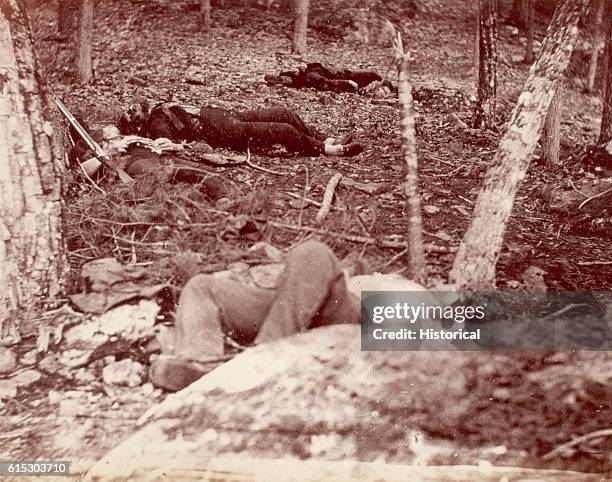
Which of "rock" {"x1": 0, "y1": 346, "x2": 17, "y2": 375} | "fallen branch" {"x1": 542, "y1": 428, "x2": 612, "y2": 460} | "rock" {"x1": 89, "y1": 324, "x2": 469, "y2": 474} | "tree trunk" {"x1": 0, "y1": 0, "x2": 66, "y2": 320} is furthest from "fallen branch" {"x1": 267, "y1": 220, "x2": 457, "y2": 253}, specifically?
"rock" {"x1": 0, "y1": 346, "x2": 17, "y2": 375}

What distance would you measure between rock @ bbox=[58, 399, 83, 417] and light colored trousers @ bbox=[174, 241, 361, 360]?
0.51m

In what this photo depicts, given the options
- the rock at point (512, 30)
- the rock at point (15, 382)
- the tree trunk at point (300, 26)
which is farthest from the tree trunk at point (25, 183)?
the rock at point (512, 30)

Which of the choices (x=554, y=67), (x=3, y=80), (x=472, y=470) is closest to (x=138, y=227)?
(x=3, y=80)

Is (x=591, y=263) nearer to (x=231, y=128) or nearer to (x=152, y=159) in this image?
(x=231, y=128)

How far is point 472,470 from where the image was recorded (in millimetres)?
2621

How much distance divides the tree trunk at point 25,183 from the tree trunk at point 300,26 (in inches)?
49.7

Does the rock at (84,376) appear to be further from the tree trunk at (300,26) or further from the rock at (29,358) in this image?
the tree trunk at (300,26)

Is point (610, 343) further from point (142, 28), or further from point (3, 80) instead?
point (3, 80)

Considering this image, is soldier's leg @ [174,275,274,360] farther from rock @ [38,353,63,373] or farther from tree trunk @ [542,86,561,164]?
tree trunk @ [542,86,561,164]

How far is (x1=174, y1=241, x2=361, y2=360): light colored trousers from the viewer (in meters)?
2.66

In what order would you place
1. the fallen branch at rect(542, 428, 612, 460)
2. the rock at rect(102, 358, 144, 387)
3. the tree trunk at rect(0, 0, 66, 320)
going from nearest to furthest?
1. the fallen branch at rect(542, 428, 612, 460)
2. the rock at rect(102, 358, 144, 387)
3. the tree trunk at rect(0, 0, 66, 320)

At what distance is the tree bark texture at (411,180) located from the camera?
275 centimetres

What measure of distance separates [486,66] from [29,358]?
8.67 feet

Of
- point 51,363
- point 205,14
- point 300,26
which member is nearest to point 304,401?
point 51,363
